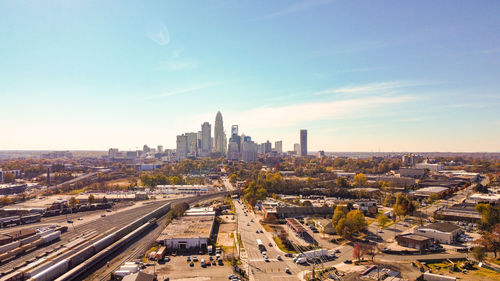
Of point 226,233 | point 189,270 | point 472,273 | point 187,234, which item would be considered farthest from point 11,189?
point 472,273

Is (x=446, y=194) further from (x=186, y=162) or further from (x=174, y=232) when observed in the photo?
(x=186, y=162)

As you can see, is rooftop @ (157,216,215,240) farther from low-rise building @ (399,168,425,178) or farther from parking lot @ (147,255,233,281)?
low-rise building @ (399,168,425,178)

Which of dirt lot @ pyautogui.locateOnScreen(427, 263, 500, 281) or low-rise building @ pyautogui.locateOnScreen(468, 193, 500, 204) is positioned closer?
dirt lot @ pyautogui.locateOnScreen(427, 263, 500, 281)

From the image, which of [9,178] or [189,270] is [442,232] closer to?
[189,270]

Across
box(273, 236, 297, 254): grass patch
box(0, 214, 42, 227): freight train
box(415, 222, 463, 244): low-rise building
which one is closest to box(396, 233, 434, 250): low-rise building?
box(415, 222, 463, 244): low-rise building

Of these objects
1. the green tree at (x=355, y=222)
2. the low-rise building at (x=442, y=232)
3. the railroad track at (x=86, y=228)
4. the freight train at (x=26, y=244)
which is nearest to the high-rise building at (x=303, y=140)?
the railroad track at (x=86, y=228)

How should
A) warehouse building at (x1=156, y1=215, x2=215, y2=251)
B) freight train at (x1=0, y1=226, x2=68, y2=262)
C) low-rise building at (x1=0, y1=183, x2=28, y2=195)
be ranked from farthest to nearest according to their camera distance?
1. low-rise building at (x1=0, y1=183, x2=28, y2=195)
2. warehouse building at (x1=156, y1=215, x2=215, y2=251)
3. freight train at (x1=0, y1=226, x2=68, y2=262)

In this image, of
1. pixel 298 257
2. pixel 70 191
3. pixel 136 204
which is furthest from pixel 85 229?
pixel 70 191
